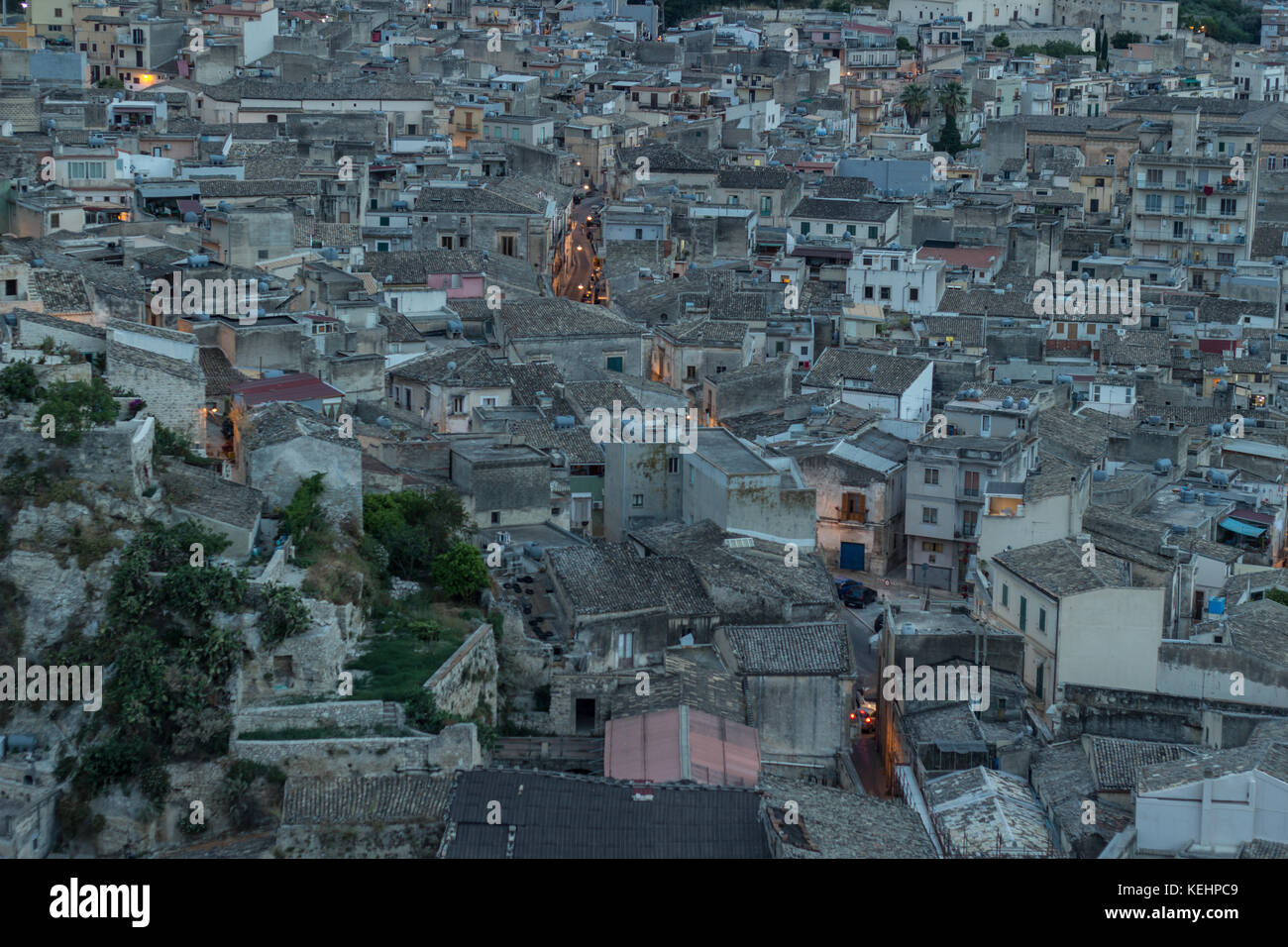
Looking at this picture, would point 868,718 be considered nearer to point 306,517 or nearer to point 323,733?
point 306,517

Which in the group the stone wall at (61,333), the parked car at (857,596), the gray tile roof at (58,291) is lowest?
the parked car at (857,596)

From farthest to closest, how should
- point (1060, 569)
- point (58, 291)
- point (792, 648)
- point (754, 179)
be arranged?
1. point (754, 179)
2. point (58, 291)
3. point (1060, 569)
4. point (792, 648)

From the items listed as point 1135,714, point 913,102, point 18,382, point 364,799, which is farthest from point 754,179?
point 364,799

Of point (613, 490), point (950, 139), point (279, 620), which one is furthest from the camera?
point (950, 139)

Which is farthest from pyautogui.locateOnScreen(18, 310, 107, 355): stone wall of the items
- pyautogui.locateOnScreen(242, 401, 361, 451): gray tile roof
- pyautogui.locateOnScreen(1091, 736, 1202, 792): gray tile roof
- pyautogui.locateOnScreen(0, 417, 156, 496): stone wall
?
pyautogui.locateOnScreen(1091, 736, 1202, 792): gray tile roof

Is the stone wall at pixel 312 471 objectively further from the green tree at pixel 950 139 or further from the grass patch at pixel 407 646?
the green tree at pixel 950 139

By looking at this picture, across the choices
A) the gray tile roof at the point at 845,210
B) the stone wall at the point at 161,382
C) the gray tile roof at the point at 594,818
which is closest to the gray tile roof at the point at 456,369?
the stone wall at the point at 161,382

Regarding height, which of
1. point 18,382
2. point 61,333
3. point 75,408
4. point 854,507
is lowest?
point 854,507
